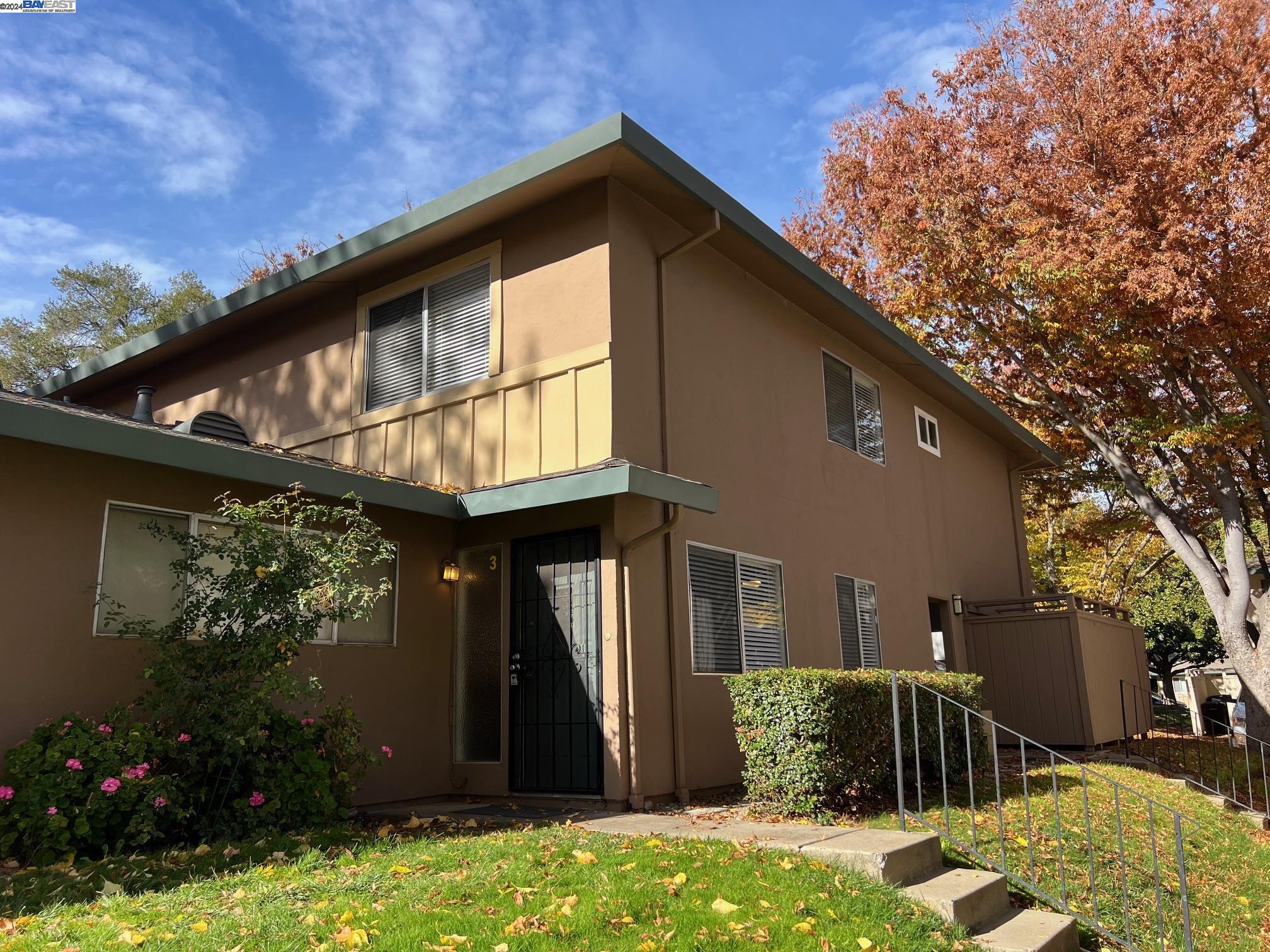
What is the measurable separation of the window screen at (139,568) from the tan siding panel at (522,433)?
285 cm

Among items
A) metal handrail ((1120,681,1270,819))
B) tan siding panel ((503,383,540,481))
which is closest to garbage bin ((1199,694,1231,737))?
metal handrail ((1120,681,1270,819))

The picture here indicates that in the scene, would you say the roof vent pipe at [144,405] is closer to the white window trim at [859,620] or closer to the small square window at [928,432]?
the white window trim at [859,620]

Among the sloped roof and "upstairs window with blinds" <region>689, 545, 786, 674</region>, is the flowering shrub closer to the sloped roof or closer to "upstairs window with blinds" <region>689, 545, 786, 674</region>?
"upstairs window with blinds" <region>689, 545, 786, 674</region>

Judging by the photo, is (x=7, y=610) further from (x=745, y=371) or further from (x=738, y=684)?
(x=745, y=371)

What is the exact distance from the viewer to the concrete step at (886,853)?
5.27m

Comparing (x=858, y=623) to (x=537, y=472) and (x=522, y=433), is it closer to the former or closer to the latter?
(x=537, y=472)

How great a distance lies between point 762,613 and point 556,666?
258 cm

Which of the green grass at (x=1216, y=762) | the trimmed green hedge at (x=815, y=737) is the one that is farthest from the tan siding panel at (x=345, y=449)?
the green grass at (x=1216, y=762)

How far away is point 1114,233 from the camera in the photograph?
12.6m

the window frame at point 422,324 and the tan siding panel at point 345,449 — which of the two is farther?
the tan siding panel at point 345,449

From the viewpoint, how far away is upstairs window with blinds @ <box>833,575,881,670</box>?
1140 centimetres

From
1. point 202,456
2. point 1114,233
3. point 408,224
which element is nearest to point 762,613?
point 408,224

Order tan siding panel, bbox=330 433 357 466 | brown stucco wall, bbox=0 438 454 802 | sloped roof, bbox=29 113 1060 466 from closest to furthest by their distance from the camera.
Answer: brown stucco wall, bbox=0 438 454 802 < sloped roof, bbox=29 113 1060 466 < tan siding panel, bbox=330 433 357 466

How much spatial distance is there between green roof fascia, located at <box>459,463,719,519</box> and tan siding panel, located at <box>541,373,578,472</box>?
1.19 feet
